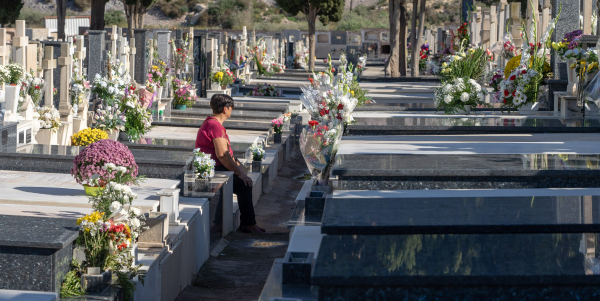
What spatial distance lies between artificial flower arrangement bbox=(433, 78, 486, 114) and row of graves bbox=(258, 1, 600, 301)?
0.05 feet

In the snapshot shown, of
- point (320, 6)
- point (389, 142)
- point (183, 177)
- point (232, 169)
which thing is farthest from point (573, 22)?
point (320, 6)

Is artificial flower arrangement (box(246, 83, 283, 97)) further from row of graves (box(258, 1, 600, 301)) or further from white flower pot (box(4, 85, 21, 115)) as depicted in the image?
white flower pot (box(4, 85, 21, 115))

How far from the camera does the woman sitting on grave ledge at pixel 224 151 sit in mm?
7094

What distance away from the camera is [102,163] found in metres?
5.29

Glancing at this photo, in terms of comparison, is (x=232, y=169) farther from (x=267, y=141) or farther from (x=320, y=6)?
(x=320, y=6)

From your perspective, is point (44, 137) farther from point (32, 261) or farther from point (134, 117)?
point (32, 261)

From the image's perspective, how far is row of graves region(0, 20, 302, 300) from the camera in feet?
13.4

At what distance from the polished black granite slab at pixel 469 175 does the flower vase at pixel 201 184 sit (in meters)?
1.56

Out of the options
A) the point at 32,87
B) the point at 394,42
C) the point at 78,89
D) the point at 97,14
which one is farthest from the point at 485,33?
the point at 97,14

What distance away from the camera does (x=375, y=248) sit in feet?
11.4

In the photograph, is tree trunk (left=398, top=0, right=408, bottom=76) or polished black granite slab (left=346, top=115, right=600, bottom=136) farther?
tree trunk (left=398, top=0, right=408, bottom=76)

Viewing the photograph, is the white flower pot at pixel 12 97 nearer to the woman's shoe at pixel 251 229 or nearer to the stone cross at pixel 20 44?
the stone cross at pixel 20 44

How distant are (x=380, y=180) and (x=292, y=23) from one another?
Result: 63980mm

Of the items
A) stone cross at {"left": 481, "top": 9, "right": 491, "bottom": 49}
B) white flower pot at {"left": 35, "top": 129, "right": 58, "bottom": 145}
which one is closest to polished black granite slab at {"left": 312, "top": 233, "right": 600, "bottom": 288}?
white flower pot at {"left": 35, "top": 129, "right": 58, "bottom": 145}
